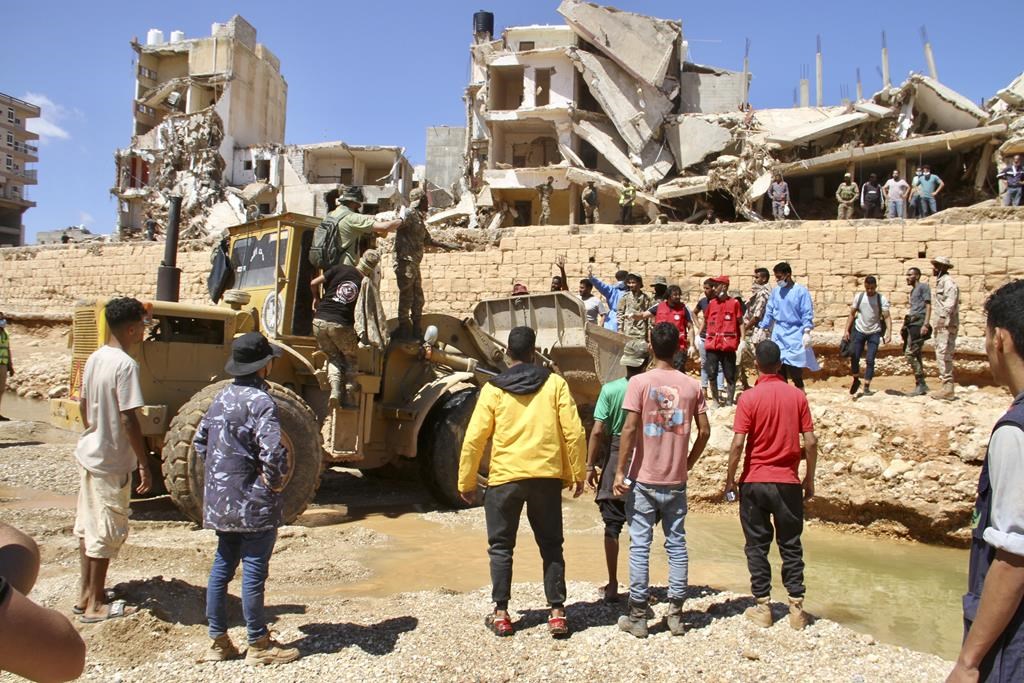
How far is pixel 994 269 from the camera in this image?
12984 mm

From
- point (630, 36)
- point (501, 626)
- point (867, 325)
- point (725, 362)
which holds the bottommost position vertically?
point (501, 626)

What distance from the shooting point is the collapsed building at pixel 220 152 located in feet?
125

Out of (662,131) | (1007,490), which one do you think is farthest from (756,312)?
(662,131)

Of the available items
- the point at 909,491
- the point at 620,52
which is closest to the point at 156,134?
the point at 620,52

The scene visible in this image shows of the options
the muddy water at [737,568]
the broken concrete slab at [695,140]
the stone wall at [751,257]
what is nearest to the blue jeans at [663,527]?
the muddy water at [737,568]

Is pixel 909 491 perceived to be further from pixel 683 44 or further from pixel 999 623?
pixel 683 44

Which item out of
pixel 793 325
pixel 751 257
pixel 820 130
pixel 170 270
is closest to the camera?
pixel 170 270

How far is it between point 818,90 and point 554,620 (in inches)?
1535

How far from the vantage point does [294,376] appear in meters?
6.99

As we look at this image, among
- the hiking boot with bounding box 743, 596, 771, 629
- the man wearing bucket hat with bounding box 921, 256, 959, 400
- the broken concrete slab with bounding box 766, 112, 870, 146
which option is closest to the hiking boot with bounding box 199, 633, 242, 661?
the hiking boot with bounding box 743, 596, 771, 629

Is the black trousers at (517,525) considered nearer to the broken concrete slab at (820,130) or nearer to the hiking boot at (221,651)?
the hiking boot at (221,651)

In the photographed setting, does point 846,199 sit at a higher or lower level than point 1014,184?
higher

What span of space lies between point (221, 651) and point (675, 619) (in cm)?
232

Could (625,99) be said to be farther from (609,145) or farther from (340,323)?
(340,323)
